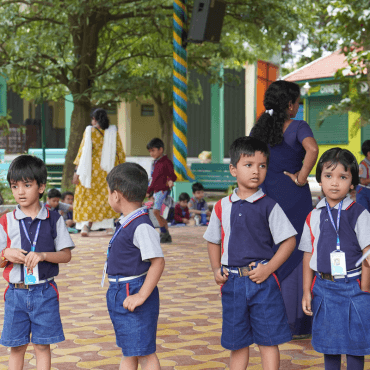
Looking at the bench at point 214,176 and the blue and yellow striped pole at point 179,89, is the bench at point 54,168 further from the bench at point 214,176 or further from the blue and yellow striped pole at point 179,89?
the bench at point 214,176

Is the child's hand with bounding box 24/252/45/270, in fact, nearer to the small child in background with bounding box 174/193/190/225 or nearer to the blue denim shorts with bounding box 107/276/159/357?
the blue denim shorts with bounding box 107/276/159/357

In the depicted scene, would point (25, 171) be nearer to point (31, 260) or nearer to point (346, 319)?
point (31, 260)

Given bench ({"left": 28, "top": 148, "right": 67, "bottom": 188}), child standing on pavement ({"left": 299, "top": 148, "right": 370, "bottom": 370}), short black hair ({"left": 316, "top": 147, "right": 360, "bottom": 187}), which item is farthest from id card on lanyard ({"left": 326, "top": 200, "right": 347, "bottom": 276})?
bench ({"left": 28, "top": 148, "right": 67, "bottom": 188})

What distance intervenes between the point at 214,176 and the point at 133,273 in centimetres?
1365

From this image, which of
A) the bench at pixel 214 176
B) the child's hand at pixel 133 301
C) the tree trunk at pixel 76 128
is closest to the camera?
the child's hand at pixel 133 301

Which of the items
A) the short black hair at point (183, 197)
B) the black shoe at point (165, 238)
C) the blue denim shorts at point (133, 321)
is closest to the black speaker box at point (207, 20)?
the short black hair at point (183, 197)

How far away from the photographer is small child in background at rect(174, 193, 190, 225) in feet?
37.4

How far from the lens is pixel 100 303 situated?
5.38m

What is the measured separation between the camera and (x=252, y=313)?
3000 mm

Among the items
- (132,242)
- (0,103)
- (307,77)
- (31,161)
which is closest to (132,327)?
(132,242)

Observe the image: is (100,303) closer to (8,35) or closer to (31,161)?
(31,161)

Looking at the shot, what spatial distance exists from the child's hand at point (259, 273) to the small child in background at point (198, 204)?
847 centimetres

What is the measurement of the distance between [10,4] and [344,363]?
10441mm

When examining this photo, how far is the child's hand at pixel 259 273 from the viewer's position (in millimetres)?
2924
